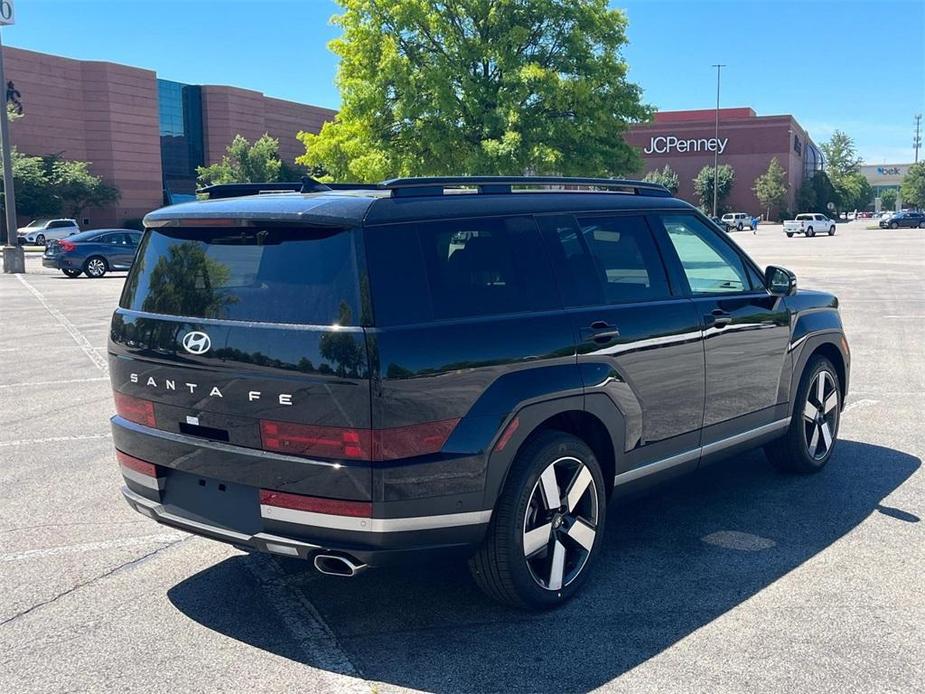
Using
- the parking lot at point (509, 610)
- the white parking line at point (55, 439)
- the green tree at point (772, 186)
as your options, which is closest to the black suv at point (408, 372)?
the parking lot at point (509, 610)

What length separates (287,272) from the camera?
3451 mm

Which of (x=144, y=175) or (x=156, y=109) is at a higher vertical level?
(x=156, y=109)

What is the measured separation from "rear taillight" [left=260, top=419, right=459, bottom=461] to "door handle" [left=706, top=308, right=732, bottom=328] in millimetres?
1980

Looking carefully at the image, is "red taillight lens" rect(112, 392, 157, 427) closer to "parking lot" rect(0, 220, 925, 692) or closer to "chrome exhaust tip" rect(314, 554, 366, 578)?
"parking lot" rect(0, 220, 925, 692)

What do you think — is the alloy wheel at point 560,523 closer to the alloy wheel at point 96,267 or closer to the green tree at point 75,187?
the alloy wheel at point 96,267

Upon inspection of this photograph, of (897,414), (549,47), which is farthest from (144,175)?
(897,414)

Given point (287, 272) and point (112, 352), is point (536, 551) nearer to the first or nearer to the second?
point (287, 272)

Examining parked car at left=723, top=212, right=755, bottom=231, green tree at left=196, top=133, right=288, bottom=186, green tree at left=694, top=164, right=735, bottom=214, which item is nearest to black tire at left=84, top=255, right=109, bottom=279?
green tree at left=196, top=133, right=288, bottom=186

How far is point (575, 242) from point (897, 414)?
16.1 ft

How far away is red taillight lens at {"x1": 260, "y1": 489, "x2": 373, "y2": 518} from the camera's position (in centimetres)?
327

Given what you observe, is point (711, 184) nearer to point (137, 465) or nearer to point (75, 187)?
point (75, 187)

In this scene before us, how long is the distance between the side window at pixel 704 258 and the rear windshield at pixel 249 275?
7.18 feet

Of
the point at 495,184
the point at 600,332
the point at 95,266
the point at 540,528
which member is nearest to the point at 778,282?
the point at 600,332

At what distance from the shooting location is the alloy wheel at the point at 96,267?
87.7 feet
